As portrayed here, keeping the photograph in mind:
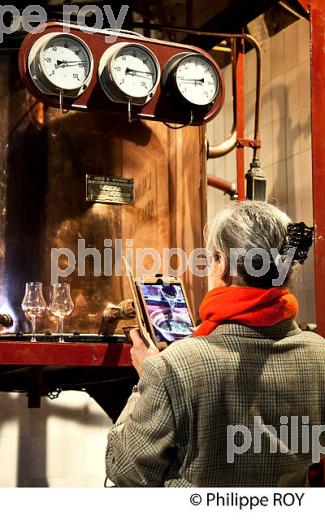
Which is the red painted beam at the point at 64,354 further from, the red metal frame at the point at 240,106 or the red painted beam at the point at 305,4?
the red painted beam at the point at 305,4

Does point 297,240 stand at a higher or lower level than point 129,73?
lower

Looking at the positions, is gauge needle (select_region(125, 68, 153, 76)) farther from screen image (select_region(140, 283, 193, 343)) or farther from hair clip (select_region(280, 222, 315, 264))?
hair clip (select_region(280, 222, 315, 264))

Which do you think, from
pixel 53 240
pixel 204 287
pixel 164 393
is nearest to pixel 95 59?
pixel 53 240

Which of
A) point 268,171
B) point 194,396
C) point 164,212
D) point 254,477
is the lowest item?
point 254,477

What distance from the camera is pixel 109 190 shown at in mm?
3389

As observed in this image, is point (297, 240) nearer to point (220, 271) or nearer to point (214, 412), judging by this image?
point (220, 271)

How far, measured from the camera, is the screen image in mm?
2451

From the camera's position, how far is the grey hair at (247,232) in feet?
5.96

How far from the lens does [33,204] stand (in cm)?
328

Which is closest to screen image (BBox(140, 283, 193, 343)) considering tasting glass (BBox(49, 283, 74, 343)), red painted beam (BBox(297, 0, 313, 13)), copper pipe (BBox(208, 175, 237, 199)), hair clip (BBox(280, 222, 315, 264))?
tasting glass (BBox(49, 283, 74, 343))

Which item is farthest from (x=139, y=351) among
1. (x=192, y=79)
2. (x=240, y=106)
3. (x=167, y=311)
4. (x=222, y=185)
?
(x=222, y=185)

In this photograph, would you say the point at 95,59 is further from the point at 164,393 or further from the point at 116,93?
the point at 164,393

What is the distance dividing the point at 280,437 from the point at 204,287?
1936 mm

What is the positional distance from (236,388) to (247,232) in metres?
0.38
